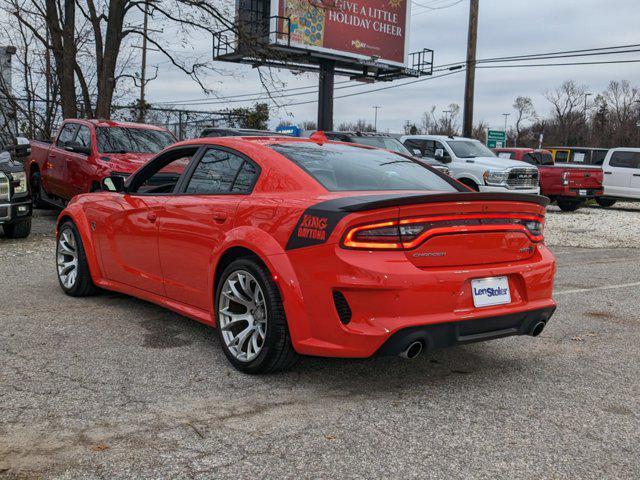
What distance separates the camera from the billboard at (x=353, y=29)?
32.2 metres

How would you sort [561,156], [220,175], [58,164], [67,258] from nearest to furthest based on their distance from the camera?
[220,175]
[67,258]
[58,164]
[561,156]

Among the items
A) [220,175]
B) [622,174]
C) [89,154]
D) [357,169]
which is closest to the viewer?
[357,169]

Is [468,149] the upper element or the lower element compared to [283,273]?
upper

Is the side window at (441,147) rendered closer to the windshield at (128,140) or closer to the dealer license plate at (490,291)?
the windshield at (128,140)

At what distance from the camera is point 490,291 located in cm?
386

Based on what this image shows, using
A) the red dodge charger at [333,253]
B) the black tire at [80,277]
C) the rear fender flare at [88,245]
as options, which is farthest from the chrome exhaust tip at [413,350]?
the black tire at [80,277]

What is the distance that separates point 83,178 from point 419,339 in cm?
895

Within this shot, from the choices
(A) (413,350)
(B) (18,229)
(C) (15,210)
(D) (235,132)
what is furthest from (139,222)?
(D) (235,132)

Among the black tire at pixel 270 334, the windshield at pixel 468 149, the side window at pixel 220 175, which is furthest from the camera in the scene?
the windshield at pixel 468 149

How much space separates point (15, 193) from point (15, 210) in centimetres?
25

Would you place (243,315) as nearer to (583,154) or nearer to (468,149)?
(468,149)

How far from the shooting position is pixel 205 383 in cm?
397

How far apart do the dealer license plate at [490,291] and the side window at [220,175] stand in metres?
1.58

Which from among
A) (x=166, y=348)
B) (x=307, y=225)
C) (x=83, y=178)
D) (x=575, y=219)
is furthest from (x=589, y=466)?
(x=575, y=219)
